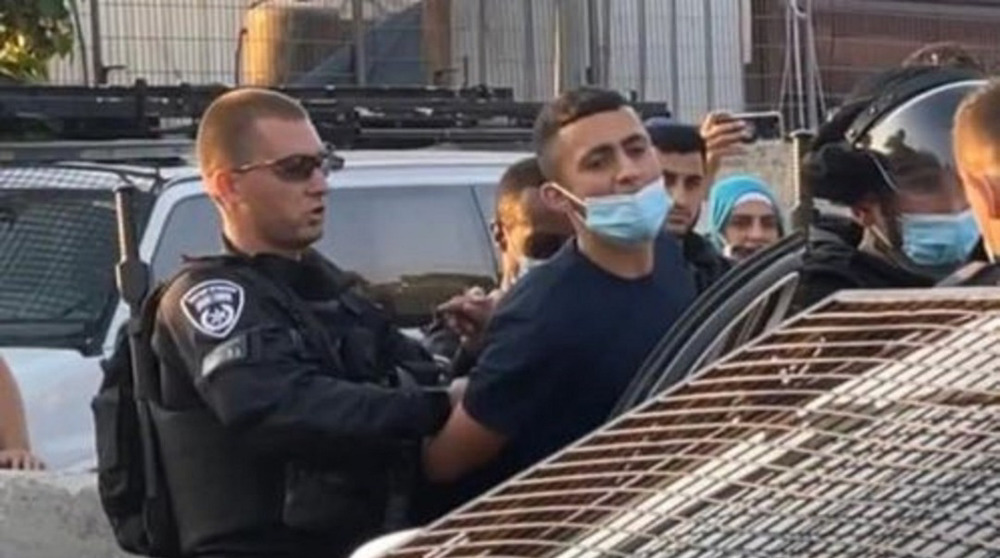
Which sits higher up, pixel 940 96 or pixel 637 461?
pixel 940 96

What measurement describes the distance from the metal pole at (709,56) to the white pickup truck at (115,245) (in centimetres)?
637

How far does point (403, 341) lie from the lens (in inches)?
209

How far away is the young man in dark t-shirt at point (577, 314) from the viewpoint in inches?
190

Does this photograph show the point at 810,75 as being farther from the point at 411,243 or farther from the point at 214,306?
the point at 214,306

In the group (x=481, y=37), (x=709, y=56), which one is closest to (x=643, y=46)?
(x=709, y=56)

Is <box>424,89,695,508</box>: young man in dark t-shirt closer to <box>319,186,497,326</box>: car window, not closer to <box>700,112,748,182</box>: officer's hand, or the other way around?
<box>700,112,748,182</box>: officer's hand

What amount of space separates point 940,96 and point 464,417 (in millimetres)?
1032

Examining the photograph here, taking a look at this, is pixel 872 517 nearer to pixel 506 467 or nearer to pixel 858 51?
pixel 506 467

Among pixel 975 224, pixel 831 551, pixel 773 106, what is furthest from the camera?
pixel 773 106

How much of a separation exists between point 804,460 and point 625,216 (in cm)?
211

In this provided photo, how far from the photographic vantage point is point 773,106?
16172 millimetres

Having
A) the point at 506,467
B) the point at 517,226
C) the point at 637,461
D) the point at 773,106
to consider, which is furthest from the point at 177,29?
the point at 637,461

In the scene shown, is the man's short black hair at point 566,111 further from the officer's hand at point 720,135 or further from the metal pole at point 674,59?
the metal pole at point 674,59

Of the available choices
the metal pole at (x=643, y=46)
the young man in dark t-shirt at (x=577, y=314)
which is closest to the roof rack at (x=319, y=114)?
the young man in dark t-shirt at (x=577, y=314)
